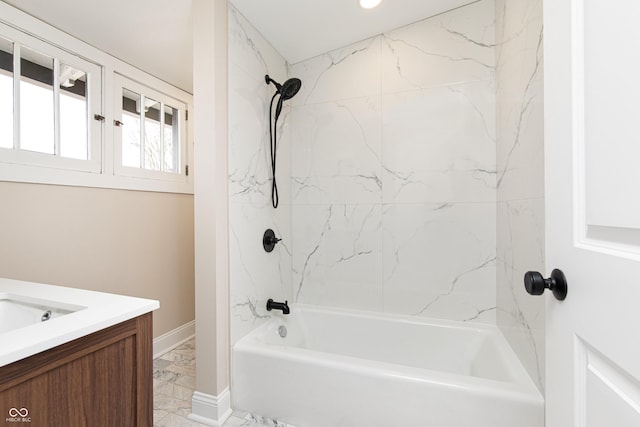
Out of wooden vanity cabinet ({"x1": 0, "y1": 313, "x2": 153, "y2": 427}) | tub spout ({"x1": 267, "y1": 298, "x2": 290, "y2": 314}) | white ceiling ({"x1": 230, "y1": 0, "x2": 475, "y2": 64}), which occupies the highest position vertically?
white ceiling ({"x1": 230, "y1": 0, "x2": 475, "y2": 64})

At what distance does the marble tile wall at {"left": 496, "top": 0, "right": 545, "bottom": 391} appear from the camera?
1103 mm

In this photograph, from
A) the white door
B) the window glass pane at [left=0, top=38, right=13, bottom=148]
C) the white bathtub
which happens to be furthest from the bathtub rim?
the window glass pane at [left=0, top=38, right=13, bottom=148]

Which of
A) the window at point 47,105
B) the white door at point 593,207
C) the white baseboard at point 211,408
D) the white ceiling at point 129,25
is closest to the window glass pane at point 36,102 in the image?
the window at point 47,105

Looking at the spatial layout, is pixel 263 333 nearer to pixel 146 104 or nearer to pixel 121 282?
pixel 121 282

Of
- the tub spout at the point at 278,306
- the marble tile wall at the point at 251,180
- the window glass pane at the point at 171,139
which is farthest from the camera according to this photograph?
the window glass pane at the point at 171,139

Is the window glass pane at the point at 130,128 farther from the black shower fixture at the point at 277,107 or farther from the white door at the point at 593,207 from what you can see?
the white door at the point at 593,207

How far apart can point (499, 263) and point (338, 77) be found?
5.26 feet

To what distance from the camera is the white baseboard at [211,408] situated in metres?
1.47

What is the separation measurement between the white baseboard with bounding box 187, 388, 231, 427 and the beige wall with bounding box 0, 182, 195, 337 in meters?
0.87

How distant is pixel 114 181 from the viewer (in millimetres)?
1877

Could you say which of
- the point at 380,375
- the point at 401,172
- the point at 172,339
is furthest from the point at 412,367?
the point at 172,339

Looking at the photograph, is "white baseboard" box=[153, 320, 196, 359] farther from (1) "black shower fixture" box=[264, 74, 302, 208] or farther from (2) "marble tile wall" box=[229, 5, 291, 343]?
(1) "black shower fixture" box=[264, 74, 302, 208]

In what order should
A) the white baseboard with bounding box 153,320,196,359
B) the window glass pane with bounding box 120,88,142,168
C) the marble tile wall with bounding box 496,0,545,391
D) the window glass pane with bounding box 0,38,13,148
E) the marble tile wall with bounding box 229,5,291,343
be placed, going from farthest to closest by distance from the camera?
1. the white baseboard with bounding box 153,320,196,359
2. the window glass pane with bounding box 120,88,142,168
3. the marble tile wall with bounding box 229,5,291,343
4. the window glass pane with bounding box 0,38,13,148
5. the marble tile wall with bounding box 496,0,545,391

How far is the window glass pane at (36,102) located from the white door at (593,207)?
2.24 metres
